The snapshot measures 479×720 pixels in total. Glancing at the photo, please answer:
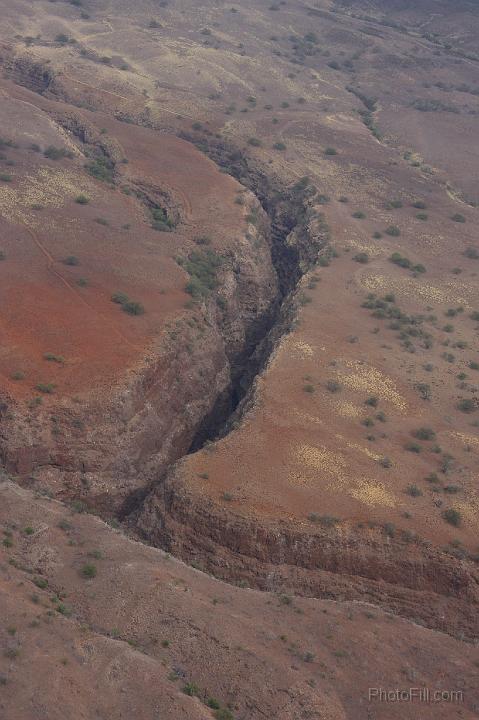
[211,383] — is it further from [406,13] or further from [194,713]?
[406,13]

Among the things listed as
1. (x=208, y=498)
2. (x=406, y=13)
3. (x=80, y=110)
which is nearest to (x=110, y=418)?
(x=208, y=498)

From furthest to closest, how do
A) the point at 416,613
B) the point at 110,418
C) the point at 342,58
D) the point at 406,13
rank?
the point at 406,13, the point at 342,58, the point at 110,418, the point at 416,613

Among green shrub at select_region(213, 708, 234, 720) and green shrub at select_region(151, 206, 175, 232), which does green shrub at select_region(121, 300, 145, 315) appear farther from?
green shrub at select_region(213, 708, 234, 720)

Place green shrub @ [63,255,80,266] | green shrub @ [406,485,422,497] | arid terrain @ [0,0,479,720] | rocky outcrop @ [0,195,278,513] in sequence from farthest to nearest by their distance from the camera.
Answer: green shrub @ [63,255,80,266] < rocky outcrop @ [0,195,278,513] < green shrub @ [406,485,422,497] < arid terrain @ [0,0,479,720]

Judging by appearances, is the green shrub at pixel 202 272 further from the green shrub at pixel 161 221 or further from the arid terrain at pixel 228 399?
the green shrub at pixel 161 221

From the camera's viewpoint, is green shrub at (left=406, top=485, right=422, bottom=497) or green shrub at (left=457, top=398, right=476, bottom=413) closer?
green shrub at (left=406, top=485, right=422, bottom=497)

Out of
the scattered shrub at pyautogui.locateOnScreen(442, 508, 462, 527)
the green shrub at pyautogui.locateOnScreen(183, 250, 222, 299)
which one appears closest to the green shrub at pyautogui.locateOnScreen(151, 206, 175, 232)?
the green shrub at pyautogui.locateOnScreen(183, 250, 222, 299)

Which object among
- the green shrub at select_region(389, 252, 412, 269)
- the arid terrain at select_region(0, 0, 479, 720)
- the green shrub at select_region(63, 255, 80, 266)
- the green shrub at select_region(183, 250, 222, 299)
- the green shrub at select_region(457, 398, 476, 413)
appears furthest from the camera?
the green shrub at select_region(389, 252, 412, 269)

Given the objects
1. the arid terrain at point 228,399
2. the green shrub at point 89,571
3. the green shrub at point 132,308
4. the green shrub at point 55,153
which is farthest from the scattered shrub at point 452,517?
the green shrub at point 55,153

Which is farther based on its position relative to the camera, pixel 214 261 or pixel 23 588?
pixel 214 261
